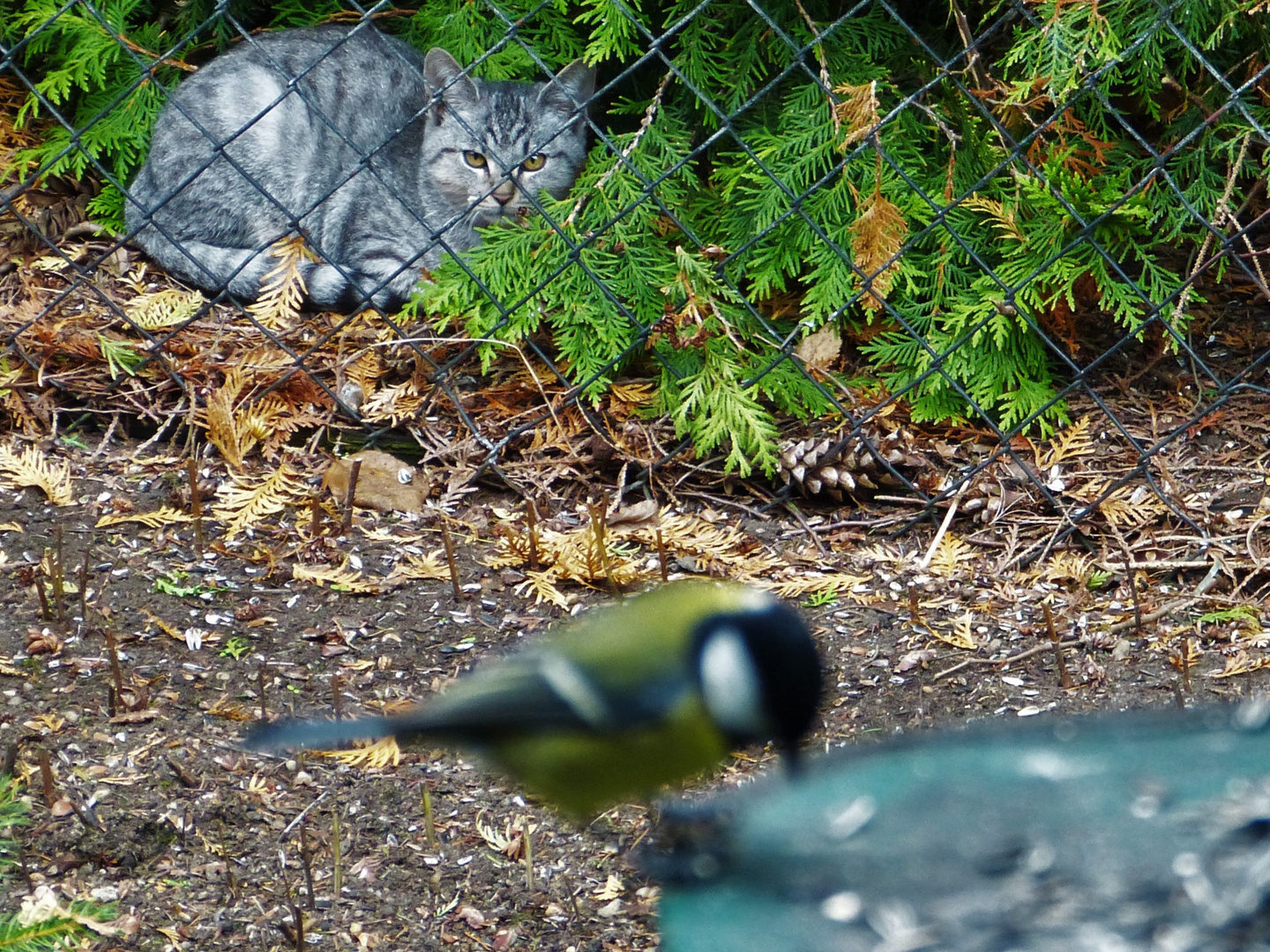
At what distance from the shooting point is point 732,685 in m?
1.81

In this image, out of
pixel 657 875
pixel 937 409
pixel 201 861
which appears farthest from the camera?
pixel 937 409

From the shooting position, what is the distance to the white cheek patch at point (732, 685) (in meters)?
1.79

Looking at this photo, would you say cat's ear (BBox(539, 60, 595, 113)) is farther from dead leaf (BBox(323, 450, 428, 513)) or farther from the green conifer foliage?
dead leaf (BBox(323, 450, 428, 513))

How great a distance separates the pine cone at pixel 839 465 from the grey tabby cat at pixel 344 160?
133 cm

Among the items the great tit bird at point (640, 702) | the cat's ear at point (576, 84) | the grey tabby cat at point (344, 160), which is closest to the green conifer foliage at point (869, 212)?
the cat's ear at point (576, 84)

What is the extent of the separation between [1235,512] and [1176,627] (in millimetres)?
525

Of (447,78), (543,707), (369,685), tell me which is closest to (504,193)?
(447,78)

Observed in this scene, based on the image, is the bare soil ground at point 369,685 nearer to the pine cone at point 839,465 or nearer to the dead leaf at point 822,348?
the pine cone at point 839,465

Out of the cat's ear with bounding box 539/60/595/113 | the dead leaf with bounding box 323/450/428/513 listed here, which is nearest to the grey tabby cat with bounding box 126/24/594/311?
the cat's ear with bounding box 539/60/595/113

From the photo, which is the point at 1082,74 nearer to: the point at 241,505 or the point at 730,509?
the point at 730,509

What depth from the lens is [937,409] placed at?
375cm

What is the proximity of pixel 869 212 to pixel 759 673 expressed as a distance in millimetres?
2052

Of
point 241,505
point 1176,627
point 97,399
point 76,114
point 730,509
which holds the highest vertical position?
point 76,114

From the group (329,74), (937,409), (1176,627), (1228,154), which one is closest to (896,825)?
(1176,627)
